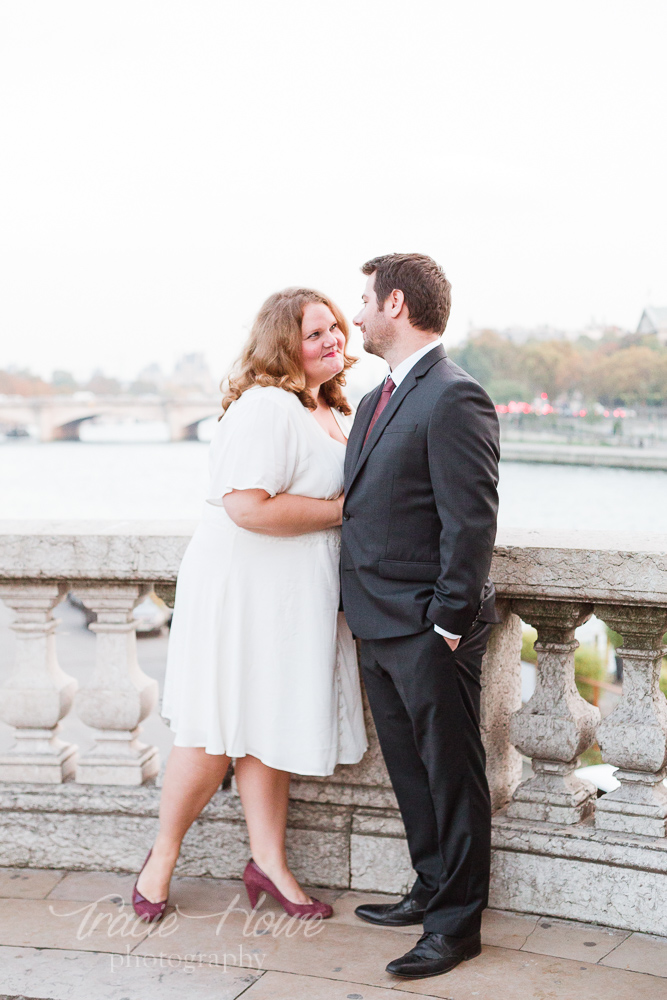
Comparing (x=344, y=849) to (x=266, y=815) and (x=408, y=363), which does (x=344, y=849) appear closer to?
(x=266, y=815)

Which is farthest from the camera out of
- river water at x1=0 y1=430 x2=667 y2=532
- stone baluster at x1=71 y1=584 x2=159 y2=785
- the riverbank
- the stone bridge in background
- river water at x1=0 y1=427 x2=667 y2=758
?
the stone bridge in background

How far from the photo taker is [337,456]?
2.77 meters

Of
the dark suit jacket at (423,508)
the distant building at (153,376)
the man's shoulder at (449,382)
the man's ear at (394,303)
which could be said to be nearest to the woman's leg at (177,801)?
the dark suit jacket at (423,508)

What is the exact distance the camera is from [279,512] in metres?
2.64

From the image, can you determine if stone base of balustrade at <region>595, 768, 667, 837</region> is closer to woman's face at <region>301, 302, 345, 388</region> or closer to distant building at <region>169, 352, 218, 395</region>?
woman's face at <region>301, 302, 345, 388</region>

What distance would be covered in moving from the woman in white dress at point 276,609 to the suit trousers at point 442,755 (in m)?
0.20

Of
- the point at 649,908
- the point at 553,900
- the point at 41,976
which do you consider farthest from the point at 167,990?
the point at 649,908

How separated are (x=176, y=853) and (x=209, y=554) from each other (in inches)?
33.9

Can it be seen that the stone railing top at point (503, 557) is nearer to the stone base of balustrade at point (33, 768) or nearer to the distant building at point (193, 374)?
the stone base of balustrade at point (33, 768)

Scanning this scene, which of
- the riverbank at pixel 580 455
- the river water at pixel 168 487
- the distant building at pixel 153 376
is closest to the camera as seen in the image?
the riverbank at pixel 580 455

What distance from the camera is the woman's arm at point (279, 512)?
2623 mm

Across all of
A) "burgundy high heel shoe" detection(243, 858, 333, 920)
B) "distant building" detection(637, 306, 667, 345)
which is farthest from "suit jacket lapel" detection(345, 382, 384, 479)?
"distant building" detection(637, 306, 667, 345)

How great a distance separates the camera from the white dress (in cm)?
275

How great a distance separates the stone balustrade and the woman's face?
65 cm
